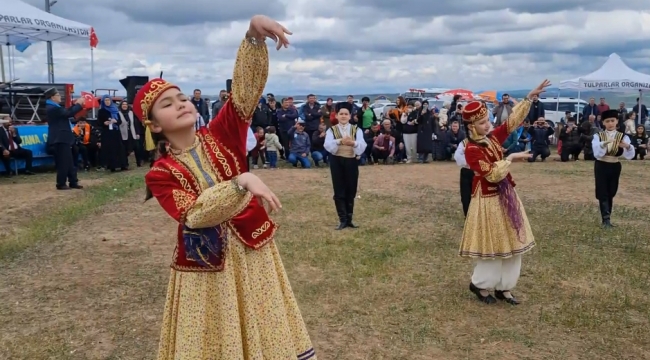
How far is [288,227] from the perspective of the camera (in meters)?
8.90

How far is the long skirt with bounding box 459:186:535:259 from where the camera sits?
5.49 m

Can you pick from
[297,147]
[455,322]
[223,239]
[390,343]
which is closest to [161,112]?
[223,239]

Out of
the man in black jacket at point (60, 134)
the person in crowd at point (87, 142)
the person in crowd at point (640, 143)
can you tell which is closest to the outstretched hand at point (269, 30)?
the man in black jacket at point (60, 134)

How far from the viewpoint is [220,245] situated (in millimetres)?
2643

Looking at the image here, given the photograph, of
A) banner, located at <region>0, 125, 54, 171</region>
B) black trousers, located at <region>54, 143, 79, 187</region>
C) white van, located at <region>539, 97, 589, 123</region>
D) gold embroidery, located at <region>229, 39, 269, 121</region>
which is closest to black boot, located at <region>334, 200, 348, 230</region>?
black trousers, located at <region>54, 143, 79, 187</region>

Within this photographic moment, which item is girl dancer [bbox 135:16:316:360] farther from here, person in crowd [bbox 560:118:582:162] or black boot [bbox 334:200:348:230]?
person in crowd [bbox 560:118:582:162]

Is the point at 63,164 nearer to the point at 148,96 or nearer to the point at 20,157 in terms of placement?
the point at 20,157

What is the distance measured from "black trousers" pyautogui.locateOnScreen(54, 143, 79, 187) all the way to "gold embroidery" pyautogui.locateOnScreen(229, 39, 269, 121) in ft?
32.9

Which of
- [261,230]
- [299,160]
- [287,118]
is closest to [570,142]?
[299,160]

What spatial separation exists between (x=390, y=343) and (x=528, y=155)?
196cm

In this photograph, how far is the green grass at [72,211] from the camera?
7922 millimetres

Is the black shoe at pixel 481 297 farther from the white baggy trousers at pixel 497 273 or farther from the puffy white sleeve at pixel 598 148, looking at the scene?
the puffy white sleeve at pixel 598 148

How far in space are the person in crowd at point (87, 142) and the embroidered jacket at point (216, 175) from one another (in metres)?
13.5

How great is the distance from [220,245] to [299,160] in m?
13.6
